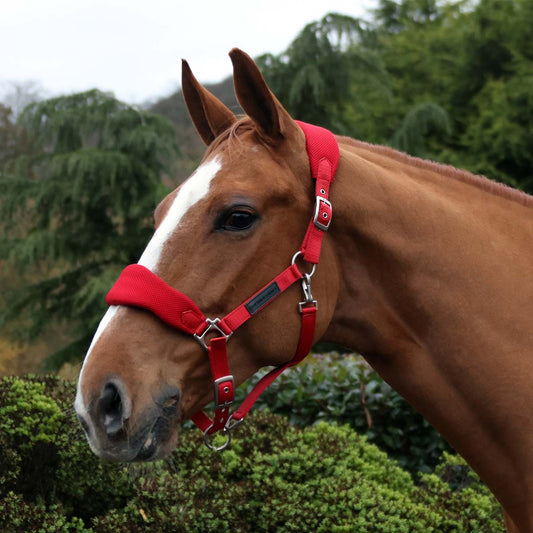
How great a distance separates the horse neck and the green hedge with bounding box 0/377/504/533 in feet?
3.51

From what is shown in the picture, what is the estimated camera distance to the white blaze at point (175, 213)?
1652 millimetres

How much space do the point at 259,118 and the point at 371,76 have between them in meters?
6.68

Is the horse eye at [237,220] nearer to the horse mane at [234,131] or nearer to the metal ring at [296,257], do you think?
the metal ring at [296,257]

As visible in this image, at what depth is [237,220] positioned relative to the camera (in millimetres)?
1720

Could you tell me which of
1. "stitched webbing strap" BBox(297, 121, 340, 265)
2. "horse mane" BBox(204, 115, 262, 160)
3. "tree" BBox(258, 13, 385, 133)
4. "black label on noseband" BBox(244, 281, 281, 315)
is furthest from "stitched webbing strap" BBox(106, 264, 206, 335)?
"tree" BBox(258, 13, 385, 133)

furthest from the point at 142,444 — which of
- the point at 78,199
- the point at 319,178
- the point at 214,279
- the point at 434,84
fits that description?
the point at 434,84

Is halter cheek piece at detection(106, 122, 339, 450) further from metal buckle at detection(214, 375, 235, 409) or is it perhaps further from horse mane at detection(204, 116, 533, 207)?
horse mane at detection(204, 116, 533, 207)

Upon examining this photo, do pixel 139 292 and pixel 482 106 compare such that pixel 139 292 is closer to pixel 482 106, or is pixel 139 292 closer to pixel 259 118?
pixel 259 118

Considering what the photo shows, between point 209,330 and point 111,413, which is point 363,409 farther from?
point 111,413

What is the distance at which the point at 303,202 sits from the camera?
1.80m

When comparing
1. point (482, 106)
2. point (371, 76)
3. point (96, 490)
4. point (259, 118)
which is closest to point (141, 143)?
point (371, 76)

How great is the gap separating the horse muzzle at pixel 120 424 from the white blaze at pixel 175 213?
17 centimetres

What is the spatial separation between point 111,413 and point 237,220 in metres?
0.65

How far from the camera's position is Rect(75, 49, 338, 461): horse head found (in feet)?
5.05
